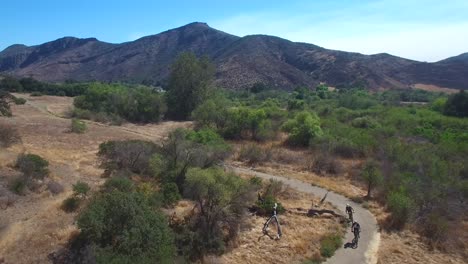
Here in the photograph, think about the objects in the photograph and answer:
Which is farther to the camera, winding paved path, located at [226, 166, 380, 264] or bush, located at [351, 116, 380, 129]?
bush, located at [351, 116, 380, 129]

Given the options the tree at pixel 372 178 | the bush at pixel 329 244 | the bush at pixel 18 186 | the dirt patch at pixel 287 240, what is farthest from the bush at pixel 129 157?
→ the tree at pixel 372 178

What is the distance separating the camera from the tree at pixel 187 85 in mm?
60062

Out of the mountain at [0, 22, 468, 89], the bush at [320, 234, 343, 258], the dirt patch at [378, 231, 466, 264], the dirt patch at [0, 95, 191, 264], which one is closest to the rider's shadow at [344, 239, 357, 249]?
the bush at [320, 234, 343, 258]

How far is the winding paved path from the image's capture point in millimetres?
19200


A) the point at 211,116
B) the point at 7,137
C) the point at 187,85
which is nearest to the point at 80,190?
the point at 7,137

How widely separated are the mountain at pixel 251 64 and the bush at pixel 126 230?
312ft

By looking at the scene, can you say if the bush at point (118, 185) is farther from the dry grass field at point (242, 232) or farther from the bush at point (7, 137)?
the bush at point (7, 137)

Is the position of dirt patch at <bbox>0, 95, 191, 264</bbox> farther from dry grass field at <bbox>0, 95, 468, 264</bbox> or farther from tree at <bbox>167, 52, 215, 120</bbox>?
tree at <bbox>167, 52, 215, 120</bbox>

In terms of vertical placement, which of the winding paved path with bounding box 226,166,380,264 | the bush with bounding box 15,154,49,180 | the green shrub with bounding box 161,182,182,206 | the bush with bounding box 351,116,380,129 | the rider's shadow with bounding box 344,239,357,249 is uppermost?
the bush with bounding box 15,154,49,180

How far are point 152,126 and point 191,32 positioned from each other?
144m

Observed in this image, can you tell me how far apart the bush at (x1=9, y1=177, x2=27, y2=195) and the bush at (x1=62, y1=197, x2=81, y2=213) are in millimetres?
2755

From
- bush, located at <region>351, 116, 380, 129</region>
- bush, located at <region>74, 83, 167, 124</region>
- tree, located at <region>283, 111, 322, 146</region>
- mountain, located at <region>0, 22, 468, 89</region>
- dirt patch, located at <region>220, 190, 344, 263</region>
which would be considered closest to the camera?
dirt patch, located at <region>220, 190, 344, 263</region>

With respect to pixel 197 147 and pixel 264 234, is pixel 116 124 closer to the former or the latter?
pixel 197 147

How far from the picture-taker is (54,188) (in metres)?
23.7
